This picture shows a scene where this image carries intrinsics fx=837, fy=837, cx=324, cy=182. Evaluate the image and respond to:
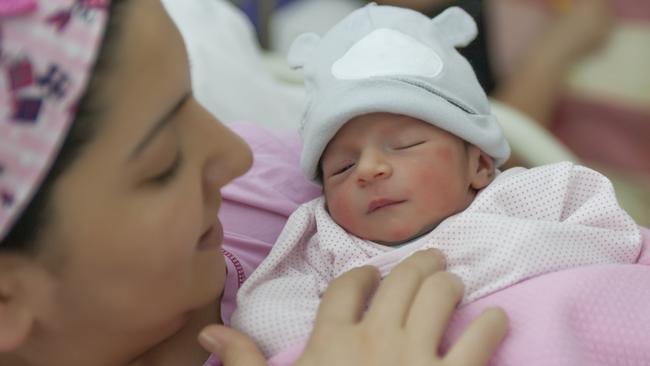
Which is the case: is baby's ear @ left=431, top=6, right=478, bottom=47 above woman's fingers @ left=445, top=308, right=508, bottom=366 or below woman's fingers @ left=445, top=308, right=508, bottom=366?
above

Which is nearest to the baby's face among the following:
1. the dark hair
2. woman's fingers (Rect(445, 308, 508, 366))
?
woman's fingers (Rect(445, 308, 508, 366))

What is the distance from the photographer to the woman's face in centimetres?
78

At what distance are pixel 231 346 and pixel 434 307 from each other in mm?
223

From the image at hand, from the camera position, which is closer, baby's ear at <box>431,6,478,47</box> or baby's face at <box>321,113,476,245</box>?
baby's face at <box>321,113,476,245</box>

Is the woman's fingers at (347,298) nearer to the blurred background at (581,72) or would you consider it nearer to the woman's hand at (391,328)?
the woman's hand at (391,328)

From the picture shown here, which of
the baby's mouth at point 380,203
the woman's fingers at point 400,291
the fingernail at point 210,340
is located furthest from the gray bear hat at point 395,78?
→ the fingernail at point 210,340

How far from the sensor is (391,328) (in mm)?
816

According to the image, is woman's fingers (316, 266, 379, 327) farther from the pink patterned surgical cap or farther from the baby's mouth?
the pink patterned surgical cap

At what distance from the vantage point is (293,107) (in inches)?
71.3

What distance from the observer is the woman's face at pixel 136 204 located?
78 centimetres

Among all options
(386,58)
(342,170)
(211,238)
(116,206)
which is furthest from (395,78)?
(116,206)

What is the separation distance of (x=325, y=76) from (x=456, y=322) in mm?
417

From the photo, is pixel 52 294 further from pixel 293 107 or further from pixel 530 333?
pixel 293 107

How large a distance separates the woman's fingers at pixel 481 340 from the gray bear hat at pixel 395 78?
13.1 inches
